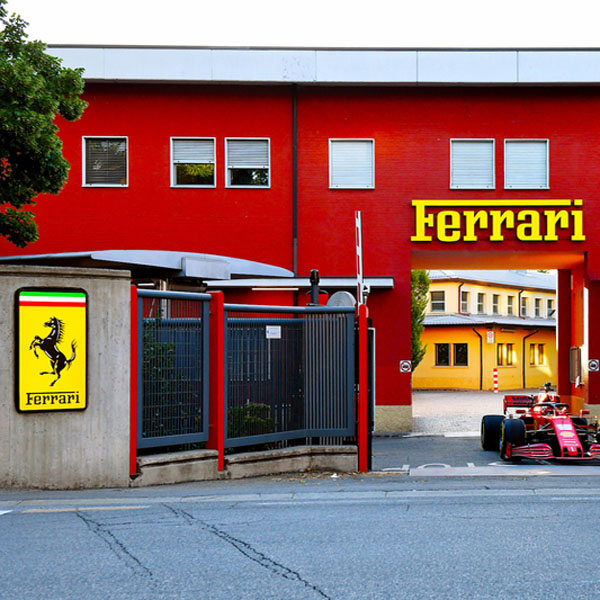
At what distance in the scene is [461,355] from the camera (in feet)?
147

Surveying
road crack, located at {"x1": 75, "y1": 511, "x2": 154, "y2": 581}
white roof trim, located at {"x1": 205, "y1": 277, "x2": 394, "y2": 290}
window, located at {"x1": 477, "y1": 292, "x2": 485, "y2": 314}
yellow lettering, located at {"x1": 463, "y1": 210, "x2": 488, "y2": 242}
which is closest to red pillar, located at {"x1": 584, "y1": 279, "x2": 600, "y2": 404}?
yellow lettering, located at {"x1": 463, "y1": 210, "x2": 488, "y2": 242}

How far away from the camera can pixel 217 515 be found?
26.3ft

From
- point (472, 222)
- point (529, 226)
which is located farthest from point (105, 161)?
point (529, 226)

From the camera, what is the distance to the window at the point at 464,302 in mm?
47594

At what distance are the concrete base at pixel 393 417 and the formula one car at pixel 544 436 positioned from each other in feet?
14.5

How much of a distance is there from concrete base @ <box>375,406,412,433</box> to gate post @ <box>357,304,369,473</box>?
872 cm

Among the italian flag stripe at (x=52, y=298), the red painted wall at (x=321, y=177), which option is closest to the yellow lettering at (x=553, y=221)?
the red painted wall at (x=321, y=177)

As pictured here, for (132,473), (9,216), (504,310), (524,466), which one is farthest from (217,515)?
(504,310)

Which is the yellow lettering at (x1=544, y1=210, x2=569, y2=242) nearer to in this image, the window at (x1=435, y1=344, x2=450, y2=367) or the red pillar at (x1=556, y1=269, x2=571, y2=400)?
the red pillar at (x1=556, y1=269, x2=571, y2=400)

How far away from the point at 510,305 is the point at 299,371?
41.2 metres

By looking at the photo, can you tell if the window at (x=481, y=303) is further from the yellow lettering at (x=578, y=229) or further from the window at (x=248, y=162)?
the window at (x=248, y=162)

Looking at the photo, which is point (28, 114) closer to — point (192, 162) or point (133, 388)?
point (133, 388)

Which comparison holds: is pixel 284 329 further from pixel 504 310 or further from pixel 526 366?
pixel 504 310

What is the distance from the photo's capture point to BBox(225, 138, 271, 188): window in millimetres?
20750
